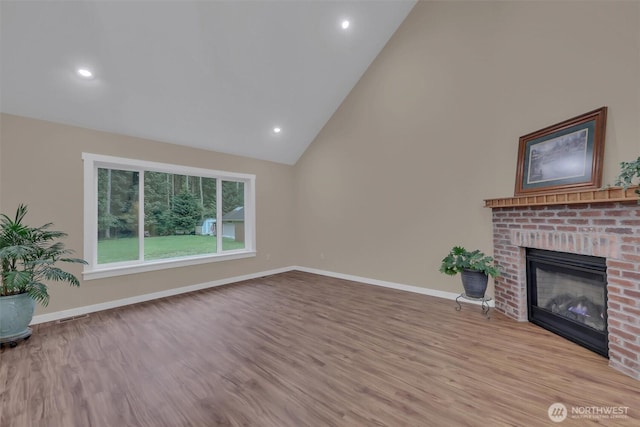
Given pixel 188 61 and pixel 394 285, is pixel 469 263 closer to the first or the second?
pixel 394 285

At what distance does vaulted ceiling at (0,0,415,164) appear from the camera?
2.52 meters

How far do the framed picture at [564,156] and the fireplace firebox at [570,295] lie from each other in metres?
0.71

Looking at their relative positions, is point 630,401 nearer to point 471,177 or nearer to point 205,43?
point 471,177

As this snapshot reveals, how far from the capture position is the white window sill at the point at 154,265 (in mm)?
3391

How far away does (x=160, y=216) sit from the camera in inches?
165

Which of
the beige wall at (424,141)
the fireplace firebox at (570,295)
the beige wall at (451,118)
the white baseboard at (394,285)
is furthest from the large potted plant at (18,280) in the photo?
the fireplace firebox at (570,295)

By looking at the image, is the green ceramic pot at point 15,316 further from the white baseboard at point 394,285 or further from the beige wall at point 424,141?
the white baseboard at point 394,285

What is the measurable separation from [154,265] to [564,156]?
542 cm

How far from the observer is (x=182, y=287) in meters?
4.20

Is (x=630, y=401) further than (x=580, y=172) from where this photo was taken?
No

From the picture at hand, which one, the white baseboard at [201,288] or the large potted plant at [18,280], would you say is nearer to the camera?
the large potted plant at [18,280]

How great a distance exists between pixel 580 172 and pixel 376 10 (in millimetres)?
3356

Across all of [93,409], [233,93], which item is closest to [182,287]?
[93,409]

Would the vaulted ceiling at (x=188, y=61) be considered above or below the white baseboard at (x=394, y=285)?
above
